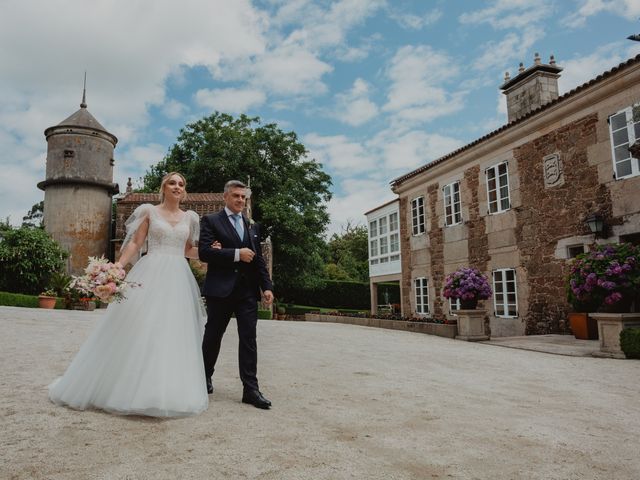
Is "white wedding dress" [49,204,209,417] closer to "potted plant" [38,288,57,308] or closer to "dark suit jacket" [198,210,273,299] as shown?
"dark suit jacket" [198,210,273,299]

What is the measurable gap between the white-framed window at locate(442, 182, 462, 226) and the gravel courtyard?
9520mm

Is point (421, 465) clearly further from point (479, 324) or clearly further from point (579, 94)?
point (579, 94)

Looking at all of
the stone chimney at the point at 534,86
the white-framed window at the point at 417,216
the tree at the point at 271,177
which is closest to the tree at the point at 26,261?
the tree at the point at 271,177

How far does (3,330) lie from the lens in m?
7.85

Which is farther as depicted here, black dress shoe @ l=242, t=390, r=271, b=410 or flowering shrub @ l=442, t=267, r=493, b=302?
flowering shrub @ l=442, t=267, r=493, b=302

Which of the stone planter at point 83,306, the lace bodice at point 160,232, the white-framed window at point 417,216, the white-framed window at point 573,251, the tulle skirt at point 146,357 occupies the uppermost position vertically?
the white-framed window at point 417,216

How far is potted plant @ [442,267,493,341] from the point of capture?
35.9 feet

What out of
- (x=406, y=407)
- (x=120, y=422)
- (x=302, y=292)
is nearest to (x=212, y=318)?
(x=120, y=422)

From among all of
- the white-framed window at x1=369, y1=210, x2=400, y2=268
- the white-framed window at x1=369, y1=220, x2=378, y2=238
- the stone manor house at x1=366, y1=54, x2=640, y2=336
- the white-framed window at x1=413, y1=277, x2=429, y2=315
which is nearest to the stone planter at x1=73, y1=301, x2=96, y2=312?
the stone manor house at x1=366, y1=54, x2=640, y2=336

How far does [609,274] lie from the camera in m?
7.70

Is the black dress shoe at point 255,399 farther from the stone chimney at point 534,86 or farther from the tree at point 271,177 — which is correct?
the tree at point 271,177

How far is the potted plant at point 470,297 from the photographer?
1093 centimetres

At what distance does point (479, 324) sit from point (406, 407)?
785 centimetres

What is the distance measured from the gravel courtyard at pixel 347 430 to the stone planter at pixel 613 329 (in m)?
2.07
